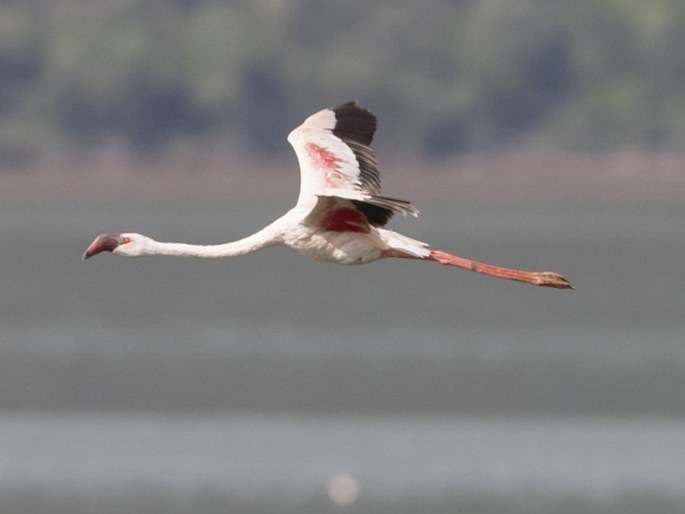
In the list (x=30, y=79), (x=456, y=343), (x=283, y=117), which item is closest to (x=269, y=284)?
(x=283, y=117)

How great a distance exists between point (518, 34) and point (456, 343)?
2018 inches

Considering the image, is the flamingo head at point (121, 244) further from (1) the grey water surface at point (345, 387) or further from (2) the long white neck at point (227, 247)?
(1) the grey water surface at point (345, 387)

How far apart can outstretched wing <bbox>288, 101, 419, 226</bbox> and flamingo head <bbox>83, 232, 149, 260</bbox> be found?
115 centimetres

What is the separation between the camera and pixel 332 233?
17250 mm

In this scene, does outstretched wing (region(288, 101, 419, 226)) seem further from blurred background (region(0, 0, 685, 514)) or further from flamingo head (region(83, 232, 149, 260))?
blurred background (region(0, 0, 685, 514))

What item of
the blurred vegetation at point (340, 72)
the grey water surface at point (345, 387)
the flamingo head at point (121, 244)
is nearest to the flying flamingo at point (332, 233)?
the flamingo head at point (121, 244)

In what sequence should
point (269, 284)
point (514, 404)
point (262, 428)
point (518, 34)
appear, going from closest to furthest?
point (262, 428)
point (514, 404)
point (269, 284)
point (518, 34)

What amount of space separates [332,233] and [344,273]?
323ft

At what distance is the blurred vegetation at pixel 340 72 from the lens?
115 meters

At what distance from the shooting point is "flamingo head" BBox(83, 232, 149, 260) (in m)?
17.5

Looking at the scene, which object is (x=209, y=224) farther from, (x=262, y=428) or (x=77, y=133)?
(x=262, y=428)

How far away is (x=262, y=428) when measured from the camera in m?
54.4

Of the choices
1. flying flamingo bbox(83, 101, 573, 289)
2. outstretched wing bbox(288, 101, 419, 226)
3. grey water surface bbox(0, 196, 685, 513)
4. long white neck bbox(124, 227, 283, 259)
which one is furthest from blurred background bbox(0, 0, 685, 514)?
long white neck bbox(124, 227, 283, 259)

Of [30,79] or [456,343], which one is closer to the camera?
[456,343]
